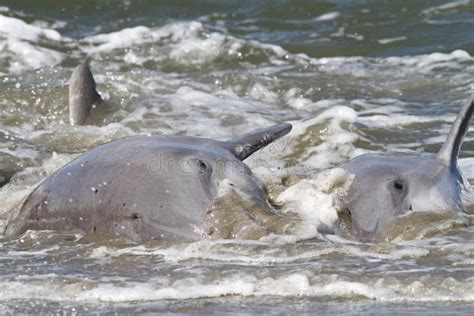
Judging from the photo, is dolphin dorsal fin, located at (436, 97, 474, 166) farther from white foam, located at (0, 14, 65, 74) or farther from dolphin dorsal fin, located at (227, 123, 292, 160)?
white foam, located at (0, 14, 65, 74)

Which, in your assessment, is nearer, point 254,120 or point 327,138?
point 327,138

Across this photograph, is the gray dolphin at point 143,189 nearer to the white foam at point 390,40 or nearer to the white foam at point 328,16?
the white foam at point 390,40

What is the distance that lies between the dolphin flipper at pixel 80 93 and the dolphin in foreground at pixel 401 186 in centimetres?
334

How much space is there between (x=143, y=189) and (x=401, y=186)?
1296 mm

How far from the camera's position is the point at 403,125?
958cm

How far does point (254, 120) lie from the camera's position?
31.7 ft

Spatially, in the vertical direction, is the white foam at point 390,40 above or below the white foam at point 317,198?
above

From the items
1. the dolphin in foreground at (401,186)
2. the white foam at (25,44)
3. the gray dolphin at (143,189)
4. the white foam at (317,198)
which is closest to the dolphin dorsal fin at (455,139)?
the dolphin in foreground at (401,186)

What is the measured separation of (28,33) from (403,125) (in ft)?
17.5

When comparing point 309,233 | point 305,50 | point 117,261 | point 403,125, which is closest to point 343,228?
point 309,233

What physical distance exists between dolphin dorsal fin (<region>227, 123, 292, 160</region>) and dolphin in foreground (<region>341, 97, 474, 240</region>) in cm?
44

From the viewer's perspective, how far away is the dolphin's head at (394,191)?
6.12 m

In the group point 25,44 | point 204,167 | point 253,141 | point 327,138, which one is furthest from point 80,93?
point 204,167

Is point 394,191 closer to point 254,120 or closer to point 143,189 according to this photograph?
point 143,189
